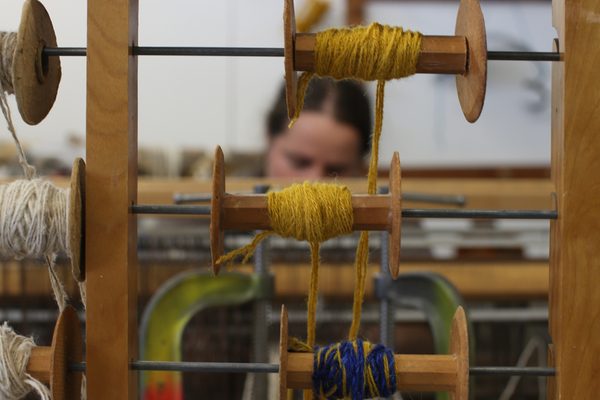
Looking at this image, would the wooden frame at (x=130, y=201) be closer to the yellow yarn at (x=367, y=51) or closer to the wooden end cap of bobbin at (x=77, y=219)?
the wooden end cap of bobbin at (x=77, y=219)

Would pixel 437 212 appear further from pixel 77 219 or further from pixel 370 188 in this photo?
pixel 77 219

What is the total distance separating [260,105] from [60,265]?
1638 mm

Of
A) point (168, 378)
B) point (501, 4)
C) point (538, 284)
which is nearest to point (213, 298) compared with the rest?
point (168, 378)

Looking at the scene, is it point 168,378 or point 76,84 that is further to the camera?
point 76,84

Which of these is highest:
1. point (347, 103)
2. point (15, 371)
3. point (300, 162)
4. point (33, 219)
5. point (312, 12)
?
point (312, 12)

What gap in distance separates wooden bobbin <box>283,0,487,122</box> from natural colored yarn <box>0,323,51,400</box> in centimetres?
31

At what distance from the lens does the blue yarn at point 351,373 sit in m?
0.81

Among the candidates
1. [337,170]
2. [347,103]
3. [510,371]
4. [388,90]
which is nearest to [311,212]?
[510,371]

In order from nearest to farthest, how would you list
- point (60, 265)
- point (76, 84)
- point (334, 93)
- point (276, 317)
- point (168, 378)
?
point (168, 378) < point (60, 265) < point (276, 317) < point (334, 93) < point (76, 84)

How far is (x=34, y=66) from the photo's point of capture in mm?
840

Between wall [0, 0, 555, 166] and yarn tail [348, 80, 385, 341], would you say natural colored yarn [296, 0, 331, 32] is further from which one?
yarn tail [348, 80, 385, 341]

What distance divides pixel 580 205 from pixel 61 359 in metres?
0.47

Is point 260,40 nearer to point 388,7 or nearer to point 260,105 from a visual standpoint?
point 260,105

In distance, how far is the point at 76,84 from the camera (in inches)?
128
